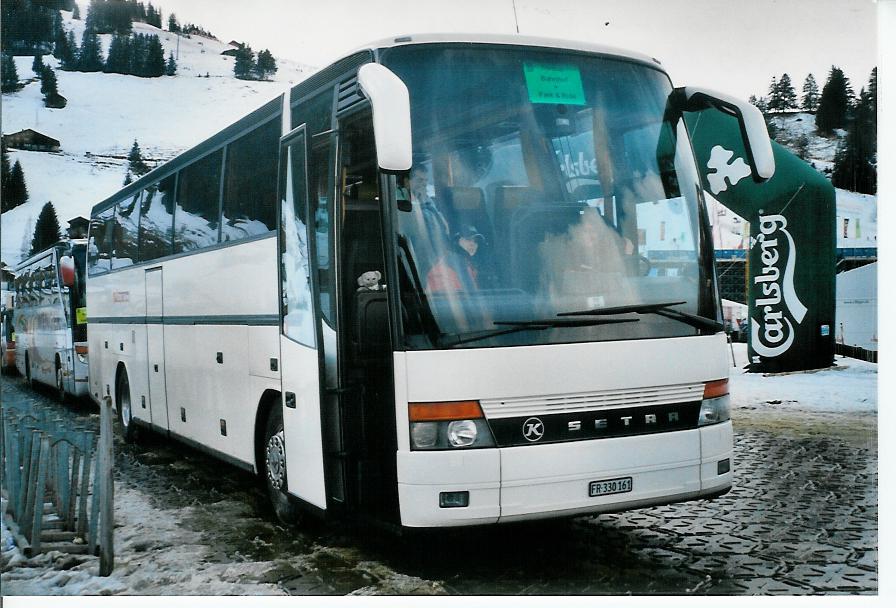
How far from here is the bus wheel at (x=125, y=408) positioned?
411 inches

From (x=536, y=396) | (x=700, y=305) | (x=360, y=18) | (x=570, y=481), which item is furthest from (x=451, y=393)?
(x=360, y=18)

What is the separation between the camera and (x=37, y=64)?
25.0ft

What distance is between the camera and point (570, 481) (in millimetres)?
5469

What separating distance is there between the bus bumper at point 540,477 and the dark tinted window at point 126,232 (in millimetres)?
4787

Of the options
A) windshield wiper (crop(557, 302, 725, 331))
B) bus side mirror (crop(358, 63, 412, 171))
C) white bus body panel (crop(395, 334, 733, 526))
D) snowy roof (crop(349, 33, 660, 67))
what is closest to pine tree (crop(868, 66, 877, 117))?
snowy roof (crop(349, 33, 660, 67))

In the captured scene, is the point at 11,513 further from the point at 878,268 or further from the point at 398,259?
the point at 878,268

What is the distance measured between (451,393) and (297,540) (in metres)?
2.22

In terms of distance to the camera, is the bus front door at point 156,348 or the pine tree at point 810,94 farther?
the bus front door at point 156,348

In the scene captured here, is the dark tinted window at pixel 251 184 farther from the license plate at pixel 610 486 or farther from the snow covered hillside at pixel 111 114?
the license plate at pixel 610 486

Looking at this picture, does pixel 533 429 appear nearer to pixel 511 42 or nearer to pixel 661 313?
pixel 661 313

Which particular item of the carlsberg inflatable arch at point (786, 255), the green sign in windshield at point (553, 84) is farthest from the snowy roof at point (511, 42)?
the carlsberg inflatable arch at point (786, 255)

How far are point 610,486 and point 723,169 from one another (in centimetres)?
286

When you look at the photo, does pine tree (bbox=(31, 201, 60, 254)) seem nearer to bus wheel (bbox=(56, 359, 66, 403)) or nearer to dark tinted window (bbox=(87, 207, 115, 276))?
dark tinted window (bbox=(87, 207, 115, 276))

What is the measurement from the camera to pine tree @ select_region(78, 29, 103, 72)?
768 centimetres
